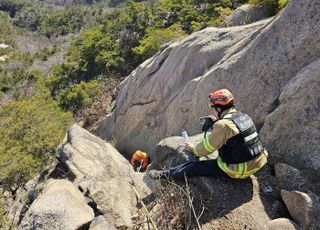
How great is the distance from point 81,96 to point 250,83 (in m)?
18.2

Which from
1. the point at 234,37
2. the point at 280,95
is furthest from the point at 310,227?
the point at 234,37

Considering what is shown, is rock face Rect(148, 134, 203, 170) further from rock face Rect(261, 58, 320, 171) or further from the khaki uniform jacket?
rock face Rect(261, 58, 320, 171)

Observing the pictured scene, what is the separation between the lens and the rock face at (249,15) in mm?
14266

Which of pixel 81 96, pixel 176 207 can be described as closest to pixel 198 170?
pixel 176 207

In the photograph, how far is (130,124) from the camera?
50.3ft

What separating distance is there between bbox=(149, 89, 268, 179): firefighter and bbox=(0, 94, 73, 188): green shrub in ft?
37.4

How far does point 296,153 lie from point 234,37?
5541mm

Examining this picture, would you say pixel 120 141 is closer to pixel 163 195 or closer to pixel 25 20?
pixel 163 195

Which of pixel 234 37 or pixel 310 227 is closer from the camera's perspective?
pixel 310 227

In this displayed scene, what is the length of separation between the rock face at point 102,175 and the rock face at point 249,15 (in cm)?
703

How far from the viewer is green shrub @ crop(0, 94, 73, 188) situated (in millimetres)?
16594

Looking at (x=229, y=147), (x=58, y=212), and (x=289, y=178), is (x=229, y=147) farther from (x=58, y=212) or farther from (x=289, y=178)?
(x=58, y=212)

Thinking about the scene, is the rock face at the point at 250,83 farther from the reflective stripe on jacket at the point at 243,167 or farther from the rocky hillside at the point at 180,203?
the reflective stripe on jacket at the point at 243,167

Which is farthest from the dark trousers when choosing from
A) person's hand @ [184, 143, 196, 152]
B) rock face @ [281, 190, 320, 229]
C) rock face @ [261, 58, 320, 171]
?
rock face @ [261, 58, 320, 171]
